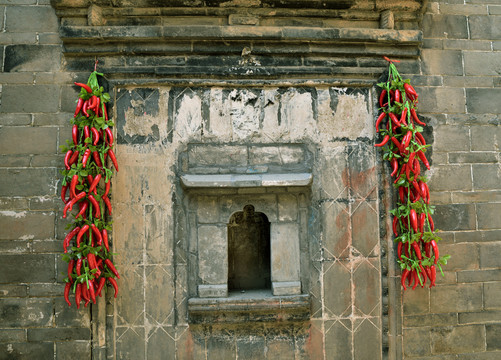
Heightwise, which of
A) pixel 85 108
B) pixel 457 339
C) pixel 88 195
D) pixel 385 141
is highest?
pixel 85 108

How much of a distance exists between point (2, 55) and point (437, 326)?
453 cm

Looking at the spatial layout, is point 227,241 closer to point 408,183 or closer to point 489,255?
point 408,183

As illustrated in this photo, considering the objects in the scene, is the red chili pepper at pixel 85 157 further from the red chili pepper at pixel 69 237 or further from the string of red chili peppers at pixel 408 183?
the string of red chili peppers at pixel 408 183

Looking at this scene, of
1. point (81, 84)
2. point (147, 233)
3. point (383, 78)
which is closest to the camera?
point (81, 84)

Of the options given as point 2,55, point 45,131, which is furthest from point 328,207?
point 2,55

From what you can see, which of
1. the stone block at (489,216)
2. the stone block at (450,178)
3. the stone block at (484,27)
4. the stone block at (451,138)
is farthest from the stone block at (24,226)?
the stone block at (484,27)

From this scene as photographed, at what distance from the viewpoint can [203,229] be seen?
133 inches

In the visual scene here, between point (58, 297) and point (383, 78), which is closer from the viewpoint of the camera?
point (58, 297)

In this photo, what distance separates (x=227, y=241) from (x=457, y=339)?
2240 mm

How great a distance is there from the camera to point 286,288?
11.1 feet

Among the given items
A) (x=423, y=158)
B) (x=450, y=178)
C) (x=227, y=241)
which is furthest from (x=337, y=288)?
(x=450, y=178)

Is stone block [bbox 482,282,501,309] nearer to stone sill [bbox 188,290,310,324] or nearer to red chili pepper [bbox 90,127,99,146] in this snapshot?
stone sill [bbox 188,290,310,324]

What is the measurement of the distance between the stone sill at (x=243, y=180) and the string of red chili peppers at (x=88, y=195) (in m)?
0.66

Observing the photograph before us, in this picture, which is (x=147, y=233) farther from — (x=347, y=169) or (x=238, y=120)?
(x=347, y=169)
